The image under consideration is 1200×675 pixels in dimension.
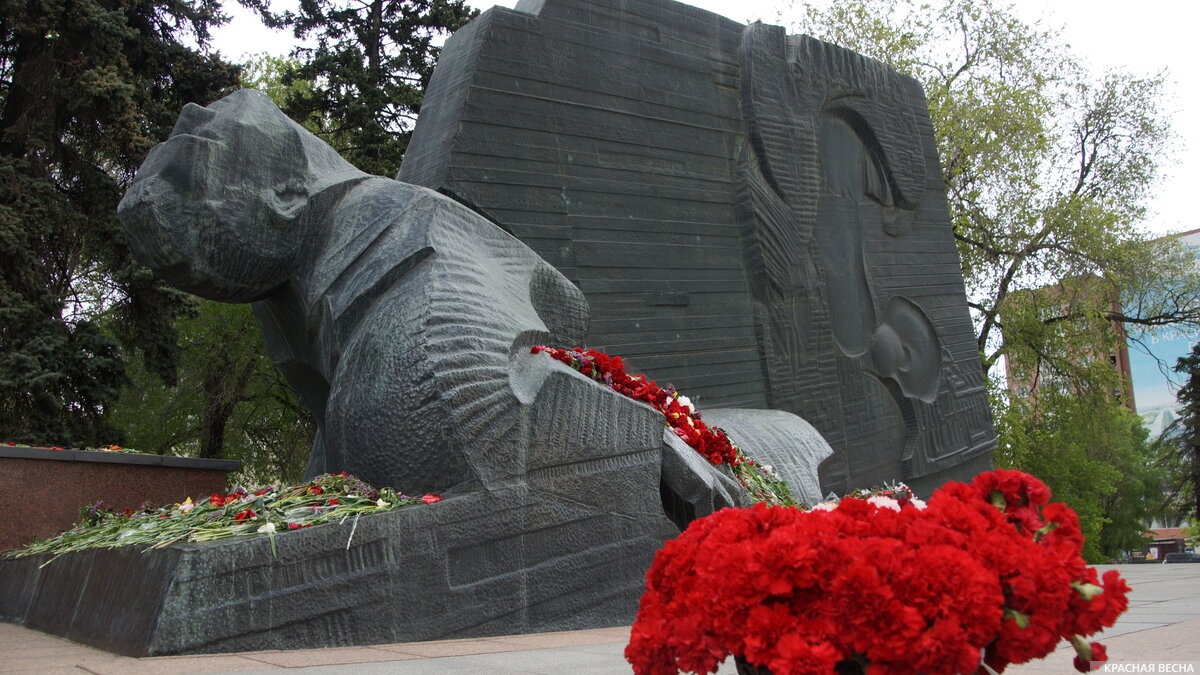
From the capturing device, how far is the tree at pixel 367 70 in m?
16.7

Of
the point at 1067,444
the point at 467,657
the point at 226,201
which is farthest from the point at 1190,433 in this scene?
the point at 467,657

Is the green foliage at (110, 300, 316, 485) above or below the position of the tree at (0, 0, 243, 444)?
below

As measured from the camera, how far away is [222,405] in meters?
16.6

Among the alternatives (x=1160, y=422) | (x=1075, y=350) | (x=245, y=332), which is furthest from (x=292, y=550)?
(x=1160, y=422)

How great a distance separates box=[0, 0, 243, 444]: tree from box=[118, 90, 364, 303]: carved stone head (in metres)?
8.26

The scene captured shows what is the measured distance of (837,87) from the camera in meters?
8.60

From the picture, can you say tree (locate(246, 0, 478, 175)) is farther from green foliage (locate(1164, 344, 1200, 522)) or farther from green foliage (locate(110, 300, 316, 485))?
green foliage (locate(1164, 344, 1200, 522))

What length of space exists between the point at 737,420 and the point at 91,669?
437 cm

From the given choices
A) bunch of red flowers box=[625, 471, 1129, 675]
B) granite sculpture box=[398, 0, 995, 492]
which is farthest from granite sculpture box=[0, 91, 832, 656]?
bunch of red flowers box=[625, 471, 1129, 675]

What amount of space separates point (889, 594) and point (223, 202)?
394 centimetres

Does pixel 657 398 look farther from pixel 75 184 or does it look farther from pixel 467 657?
pixel 75 184

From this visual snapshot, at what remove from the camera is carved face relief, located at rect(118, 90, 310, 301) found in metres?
4.81

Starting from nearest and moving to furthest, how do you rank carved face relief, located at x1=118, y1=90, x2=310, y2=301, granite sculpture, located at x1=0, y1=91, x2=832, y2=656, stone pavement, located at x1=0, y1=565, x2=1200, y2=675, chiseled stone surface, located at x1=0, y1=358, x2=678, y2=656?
1. stone pavement, located at x1=0, y1=565, x2=1200, y2=675
2. chiseled stone surface, located at x1=0, y1=358, x2=678, y2=656
3. granite sculpture, located at x1=0, y1=91, x2=832, y2=656
4. carved face relief, located at x1=118, y1=90, x2=310, y2=301

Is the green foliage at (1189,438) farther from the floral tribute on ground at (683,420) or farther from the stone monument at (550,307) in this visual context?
the floral tribute on ground at (683,420)
